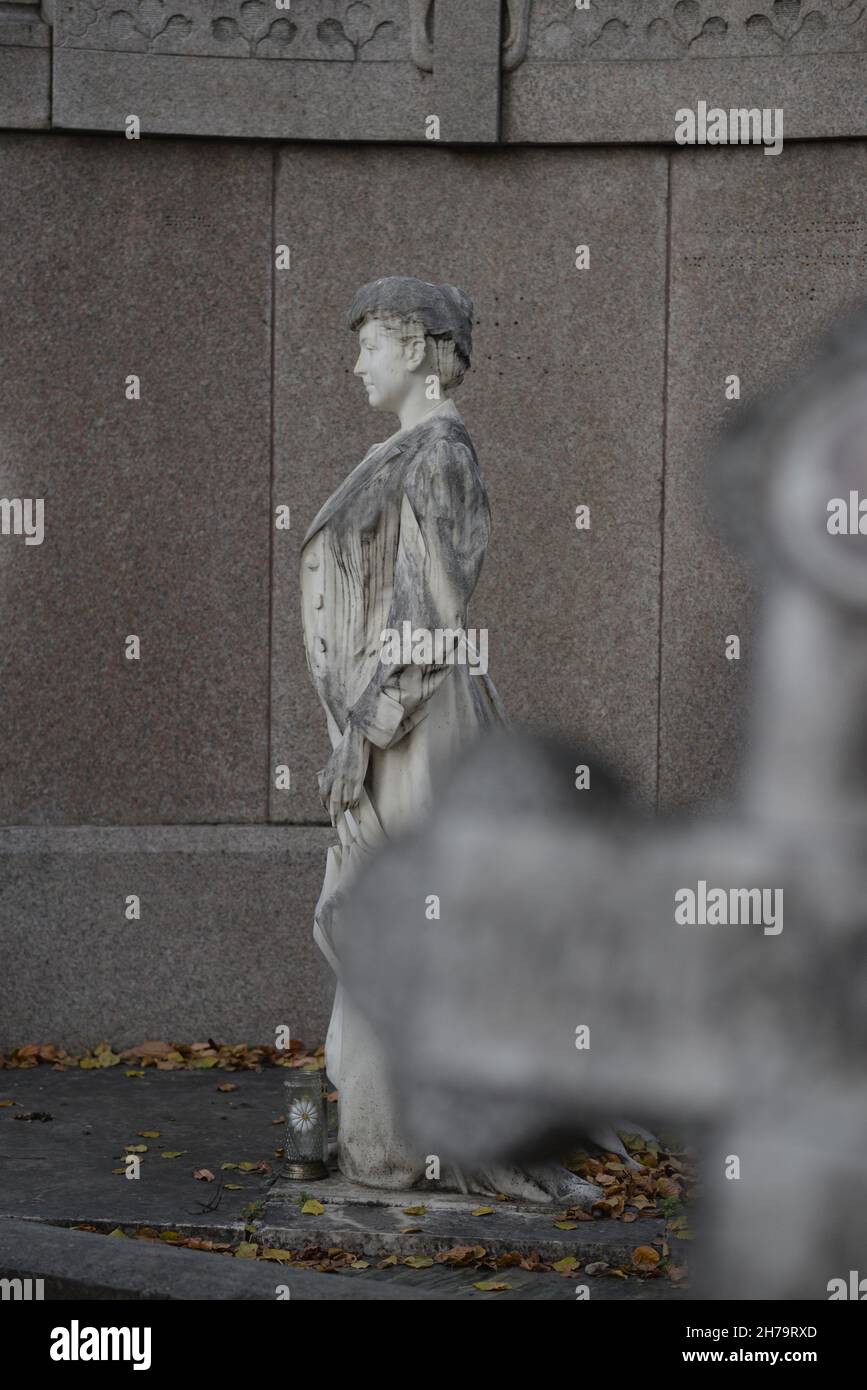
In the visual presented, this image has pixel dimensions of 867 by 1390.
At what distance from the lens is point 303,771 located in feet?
24.1

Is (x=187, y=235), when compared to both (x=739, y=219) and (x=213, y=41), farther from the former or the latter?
(x=739, y=219)

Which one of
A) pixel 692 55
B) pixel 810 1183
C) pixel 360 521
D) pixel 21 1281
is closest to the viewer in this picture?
pixel 810 1183

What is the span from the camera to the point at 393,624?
4.47 m

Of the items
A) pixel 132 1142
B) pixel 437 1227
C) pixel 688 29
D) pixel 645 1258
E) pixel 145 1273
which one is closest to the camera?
pixel 145 1273

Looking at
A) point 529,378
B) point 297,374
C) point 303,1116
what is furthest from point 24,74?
point 303,1116

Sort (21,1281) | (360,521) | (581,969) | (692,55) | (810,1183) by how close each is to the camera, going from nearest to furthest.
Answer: (581,969) → (810,1183) → (21,1281) → (360,521) → (692,55)

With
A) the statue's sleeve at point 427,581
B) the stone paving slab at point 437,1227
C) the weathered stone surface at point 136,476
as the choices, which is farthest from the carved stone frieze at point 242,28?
the stone paving slab at point 437,1227

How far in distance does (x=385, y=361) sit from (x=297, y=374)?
2.69m

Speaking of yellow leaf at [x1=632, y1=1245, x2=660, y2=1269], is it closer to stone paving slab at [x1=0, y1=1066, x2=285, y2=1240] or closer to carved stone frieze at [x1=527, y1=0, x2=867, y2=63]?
A: stone paving slab at [x1=0, y1=1066, x2=285, y2=1240]

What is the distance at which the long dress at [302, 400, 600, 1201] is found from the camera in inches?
177

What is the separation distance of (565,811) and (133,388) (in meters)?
5.56

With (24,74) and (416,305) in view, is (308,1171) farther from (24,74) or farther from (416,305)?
(24,74)

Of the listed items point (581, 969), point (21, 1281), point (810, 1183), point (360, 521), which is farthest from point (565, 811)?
point (360, 521)

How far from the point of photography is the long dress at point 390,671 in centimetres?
448
